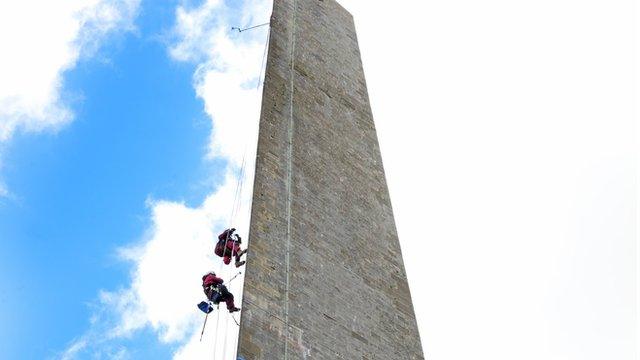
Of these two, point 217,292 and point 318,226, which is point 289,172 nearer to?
point 318,226

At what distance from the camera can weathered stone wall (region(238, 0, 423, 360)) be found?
29.4 feet

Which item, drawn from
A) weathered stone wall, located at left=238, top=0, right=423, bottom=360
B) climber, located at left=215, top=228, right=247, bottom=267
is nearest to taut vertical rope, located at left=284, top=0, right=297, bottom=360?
weathered stone wall, located at left=238, top=0, right=423, bottom=360

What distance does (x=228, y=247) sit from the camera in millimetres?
10688

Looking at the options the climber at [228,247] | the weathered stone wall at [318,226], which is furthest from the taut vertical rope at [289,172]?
the climber at [228,247]

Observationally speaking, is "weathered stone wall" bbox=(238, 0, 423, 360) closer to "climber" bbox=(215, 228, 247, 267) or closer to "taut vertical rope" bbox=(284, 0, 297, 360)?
"taut vertical rope" bbox=(284, 0, 297, 360)

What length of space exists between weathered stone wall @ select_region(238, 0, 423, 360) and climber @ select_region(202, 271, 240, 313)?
1.04 m

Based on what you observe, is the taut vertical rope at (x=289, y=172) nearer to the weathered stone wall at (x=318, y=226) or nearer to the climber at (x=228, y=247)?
the weathered stone wall at (x=318, y=226)

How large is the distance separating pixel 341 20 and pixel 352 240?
21.4ft

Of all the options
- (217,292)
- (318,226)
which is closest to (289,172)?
(318,226)

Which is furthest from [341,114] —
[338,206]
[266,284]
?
[266,284]

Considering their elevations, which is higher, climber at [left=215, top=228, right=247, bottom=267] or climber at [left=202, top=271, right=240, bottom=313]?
climber at [left=215, top=228, right=247, bottom=267]

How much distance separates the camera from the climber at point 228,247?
1064 cm

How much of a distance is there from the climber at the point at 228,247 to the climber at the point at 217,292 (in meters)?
0.51

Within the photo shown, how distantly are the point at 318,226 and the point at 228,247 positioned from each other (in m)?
1.31
